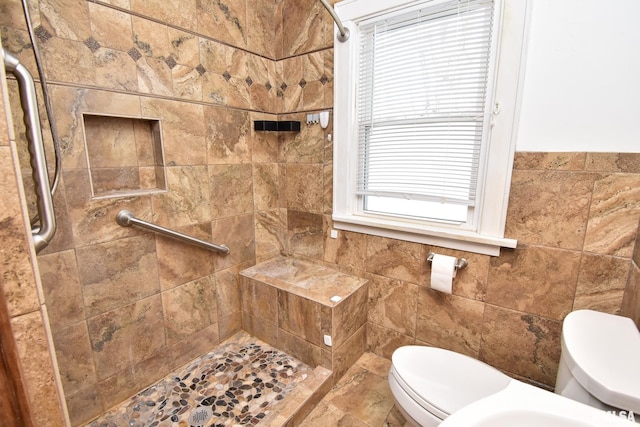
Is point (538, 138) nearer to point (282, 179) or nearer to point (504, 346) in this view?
point (504, 346)

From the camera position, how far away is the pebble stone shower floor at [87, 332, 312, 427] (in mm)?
1427

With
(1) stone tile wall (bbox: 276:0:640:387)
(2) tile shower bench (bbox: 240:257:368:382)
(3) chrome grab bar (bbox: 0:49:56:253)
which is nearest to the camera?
(3) chrome grab bar (bbox: 0:49:56:253)

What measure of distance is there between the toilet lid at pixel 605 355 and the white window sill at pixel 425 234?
0.43m

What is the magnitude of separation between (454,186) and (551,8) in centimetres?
81

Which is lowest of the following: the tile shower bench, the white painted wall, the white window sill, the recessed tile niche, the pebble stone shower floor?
the pebble stone shower floor

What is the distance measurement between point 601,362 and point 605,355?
4 centimetres

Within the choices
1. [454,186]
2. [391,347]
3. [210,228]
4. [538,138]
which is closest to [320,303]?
[391,347]

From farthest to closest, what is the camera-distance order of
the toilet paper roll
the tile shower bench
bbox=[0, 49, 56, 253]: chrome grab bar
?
the tile shower bench < the toilet paper roll < bbox=[0, 49, 56, 253]: chrome grab bar

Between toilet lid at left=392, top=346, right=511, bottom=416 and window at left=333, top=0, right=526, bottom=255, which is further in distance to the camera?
window at left=333, top=0, right=526, bottom=255

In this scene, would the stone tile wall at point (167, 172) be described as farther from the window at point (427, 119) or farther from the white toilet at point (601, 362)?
the white toilet at point (601, 362)

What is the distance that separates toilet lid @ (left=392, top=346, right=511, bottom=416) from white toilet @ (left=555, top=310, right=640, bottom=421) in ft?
0.81

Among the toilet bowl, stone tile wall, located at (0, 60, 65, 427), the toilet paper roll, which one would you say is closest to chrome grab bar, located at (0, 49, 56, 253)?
stone tile wall, located at (0, 60, 65, 427)

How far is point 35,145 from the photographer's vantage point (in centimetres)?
76

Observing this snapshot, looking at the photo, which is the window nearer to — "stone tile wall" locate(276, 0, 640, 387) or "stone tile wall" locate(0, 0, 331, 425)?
"stone tile wall" locate(276, 0, 640, 387)
